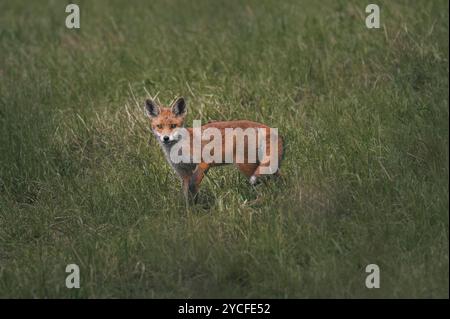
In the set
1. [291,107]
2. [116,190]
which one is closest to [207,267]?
[116,190]

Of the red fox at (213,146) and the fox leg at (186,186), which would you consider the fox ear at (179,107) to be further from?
the fox leg at (186,186)

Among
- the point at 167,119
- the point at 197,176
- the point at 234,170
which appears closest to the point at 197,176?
the point at 197,176

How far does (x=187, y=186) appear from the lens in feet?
27.7

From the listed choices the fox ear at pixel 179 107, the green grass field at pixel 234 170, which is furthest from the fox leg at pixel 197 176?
the fox ear at pixel 179 107

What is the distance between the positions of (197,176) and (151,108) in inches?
32.5

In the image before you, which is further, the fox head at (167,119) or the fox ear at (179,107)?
the fox ear at (179,107)

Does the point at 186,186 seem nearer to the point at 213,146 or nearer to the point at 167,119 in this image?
the point at 213,146

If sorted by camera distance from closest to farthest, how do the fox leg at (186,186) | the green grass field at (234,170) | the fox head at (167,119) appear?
the green grass field at (234,170) → the fox head at (167,119) → the fox leg at (186,186)

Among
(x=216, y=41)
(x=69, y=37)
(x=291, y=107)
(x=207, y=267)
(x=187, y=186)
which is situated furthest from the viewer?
(x=69, y=37)

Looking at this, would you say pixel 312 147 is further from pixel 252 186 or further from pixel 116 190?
pixel 116 190

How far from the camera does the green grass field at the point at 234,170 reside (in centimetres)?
743

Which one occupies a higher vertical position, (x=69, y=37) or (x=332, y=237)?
(x=69, y=37)
